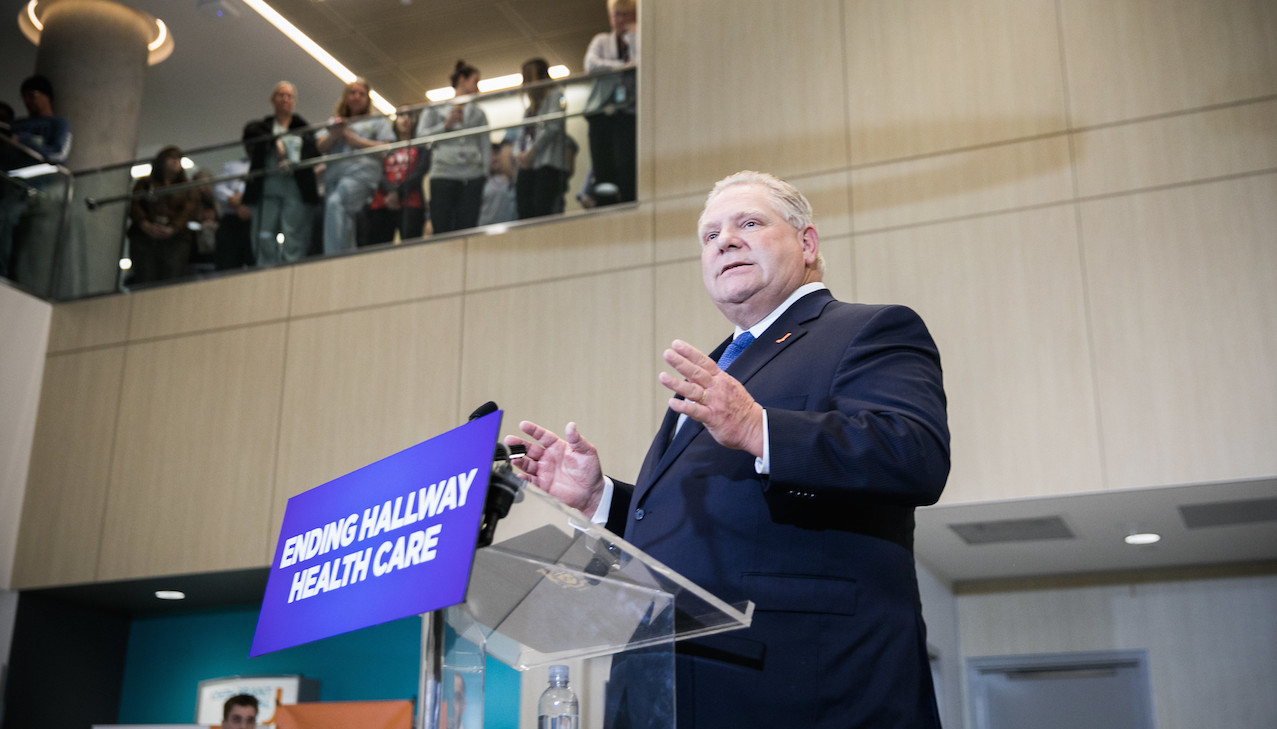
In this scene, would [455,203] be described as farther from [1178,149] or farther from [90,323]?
[1178,149]

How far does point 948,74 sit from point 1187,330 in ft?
5.94

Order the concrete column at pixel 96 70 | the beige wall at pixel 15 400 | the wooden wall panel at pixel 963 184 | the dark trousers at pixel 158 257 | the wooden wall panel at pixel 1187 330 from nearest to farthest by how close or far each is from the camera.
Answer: the wooden wall panel at pixel 1187 330 < the wooden wall panel at pixel 963 184 < the beige wall at pixel 15 400 < the dark trousers at pixel 158 257 < the concrete column at pixel 96 70

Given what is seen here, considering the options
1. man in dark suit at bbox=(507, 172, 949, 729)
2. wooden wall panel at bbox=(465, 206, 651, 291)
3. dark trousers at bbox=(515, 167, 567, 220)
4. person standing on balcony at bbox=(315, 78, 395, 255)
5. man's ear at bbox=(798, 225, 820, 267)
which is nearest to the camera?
man in dark suit at bbox=(507, 172, 949, 729)

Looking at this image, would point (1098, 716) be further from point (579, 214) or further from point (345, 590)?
point (345, 590)

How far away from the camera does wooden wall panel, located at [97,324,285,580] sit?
725 cm

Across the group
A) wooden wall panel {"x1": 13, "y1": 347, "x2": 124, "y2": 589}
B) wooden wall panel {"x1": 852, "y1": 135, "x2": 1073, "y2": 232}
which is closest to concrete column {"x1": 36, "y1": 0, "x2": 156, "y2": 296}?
wooden wall panel {"x1": 13, "y1": 347, "x2": 124, "y2": 589}

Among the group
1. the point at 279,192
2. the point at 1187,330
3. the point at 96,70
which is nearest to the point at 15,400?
the point at 279,192

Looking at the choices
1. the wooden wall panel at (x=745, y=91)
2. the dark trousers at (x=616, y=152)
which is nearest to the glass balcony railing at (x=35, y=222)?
the dark trousers at (x=616, y=152)

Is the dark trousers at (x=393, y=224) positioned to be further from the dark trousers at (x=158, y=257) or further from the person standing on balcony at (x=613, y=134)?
the dark trousers at (x=158, y=257)

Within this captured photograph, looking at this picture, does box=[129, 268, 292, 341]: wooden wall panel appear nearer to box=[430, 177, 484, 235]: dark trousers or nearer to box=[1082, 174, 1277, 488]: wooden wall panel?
box=[430, 177, 484, 235]: dark trousers

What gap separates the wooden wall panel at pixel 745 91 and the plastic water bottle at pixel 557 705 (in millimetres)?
5070

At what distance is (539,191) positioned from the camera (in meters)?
6.91

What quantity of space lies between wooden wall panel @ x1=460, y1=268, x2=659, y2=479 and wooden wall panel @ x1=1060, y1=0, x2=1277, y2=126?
2490 mm

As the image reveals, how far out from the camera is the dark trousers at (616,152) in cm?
673
